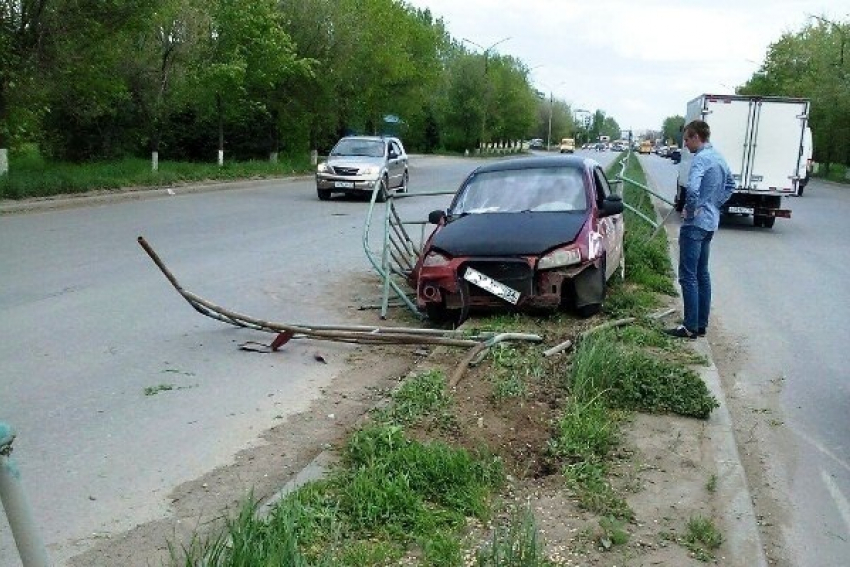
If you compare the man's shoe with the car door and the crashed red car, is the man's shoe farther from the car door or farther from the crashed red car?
the car door

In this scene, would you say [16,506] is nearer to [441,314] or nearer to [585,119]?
[441,314]

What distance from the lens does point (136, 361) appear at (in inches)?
274

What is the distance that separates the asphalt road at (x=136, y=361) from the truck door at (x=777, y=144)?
32.3 feet

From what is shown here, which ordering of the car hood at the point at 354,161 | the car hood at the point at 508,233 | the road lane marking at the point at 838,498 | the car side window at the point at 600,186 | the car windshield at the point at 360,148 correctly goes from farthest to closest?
the car windshield at the point at 360,148 < the car hood at the point at 354,161 < the car side window at the point at 600,186 < the car hood at the point at 508,233 < the road lane marking at the point at 838,498

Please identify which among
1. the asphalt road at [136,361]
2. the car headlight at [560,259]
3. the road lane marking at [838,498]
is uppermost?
the car headlight at [560,259]

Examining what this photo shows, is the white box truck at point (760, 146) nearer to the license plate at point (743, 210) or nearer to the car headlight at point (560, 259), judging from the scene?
the license plate at point (743, 210)

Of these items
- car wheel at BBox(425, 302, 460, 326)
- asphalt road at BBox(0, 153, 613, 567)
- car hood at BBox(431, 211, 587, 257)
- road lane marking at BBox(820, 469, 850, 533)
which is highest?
car hood at BBox(431, 211, 587, 257)

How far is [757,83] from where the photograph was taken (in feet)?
235

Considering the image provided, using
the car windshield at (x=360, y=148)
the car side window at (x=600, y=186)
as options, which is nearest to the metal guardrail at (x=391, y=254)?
the car side window at (x=600, y=186)

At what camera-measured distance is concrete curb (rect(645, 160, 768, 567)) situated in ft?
12.8

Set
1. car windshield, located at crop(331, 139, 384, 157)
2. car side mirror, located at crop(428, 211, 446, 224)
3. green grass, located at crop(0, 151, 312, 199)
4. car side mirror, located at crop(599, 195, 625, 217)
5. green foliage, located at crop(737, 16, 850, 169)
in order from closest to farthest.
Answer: car side mirror, located at crop(599, 195, 625, 217), car side mirror, located at crop(428, 211, 446, 224), green grass, located at crop(0, 151, 312, 199), car windshield, located at crop(331, 139, 384, 157), green foliage, located at crop(737, 16, 850, 169)

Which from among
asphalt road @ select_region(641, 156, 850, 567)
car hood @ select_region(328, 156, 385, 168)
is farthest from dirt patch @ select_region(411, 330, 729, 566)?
car hood @ select_region(328, 156, 385, 168)

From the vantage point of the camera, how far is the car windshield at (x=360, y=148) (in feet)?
81.5

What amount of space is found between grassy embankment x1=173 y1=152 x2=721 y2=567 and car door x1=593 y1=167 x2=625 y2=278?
213 centimetres
